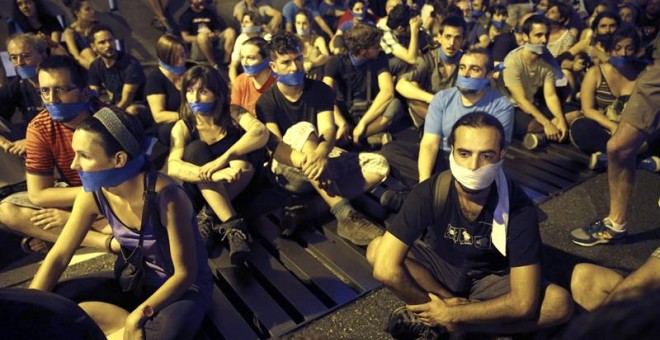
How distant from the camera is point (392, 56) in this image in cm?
680

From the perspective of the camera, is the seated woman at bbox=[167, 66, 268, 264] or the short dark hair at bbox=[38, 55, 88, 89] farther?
the seated woman at bbox=[167, 66, 268, 264]

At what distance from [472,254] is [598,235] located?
1.58m

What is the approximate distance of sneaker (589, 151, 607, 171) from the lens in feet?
15.4

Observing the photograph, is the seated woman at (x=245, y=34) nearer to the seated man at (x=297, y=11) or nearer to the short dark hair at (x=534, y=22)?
the seated man at (x=297, y=11)

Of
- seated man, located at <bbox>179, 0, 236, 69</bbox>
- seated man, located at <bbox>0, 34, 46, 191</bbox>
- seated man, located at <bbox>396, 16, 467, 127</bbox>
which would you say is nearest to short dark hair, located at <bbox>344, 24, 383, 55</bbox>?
seated man, located at <bbox>396, 16, 467, 127</bbox>

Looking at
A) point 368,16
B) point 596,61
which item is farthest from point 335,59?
point 368,16

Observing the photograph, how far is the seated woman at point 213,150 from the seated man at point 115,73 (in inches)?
80.4

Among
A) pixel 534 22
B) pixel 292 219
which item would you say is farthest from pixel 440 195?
pixel 534 22

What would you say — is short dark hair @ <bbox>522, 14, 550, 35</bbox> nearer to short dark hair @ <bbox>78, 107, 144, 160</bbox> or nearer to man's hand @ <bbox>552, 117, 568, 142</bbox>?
man's hand @ <bbox>552, 117, 568, 142</bbox>

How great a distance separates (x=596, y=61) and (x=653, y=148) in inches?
79.2

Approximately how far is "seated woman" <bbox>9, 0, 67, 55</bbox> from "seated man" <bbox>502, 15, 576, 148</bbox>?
623 centimetres

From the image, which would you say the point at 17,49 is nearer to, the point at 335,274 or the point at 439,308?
the point at 335,274

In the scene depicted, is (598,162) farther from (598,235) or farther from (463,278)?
(463,278)

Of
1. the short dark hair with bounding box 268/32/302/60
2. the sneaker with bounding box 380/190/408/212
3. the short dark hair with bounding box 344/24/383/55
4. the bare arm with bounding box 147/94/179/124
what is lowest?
the sneaker with bounding box 380/190/408/212
